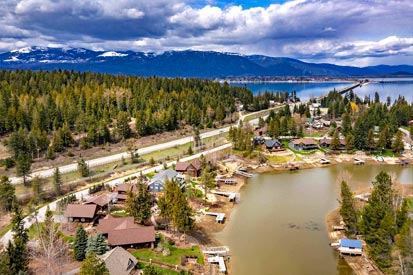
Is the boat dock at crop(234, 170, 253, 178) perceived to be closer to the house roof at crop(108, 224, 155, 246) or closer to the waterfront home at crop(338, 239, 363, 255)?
the waterfront home at crop(338, 239, 363, 255)

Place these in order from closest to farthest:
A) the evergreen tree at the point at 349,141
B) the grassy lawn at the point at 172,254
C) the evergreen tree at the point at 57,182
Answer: the grassy lawn at the point at 172,254 → the evergreen tree at the point at 57,182 → the evergreen tree at the point at 349,141

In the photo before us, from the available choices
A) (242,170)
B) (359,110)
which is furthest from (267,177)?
(359,110)

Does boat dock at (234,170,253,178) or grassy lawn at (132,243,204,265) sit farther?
boat dock at (234,170,253,178)

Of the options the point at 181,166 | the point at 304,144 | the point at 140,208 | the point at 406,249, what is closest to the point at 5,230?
the point at 140,208

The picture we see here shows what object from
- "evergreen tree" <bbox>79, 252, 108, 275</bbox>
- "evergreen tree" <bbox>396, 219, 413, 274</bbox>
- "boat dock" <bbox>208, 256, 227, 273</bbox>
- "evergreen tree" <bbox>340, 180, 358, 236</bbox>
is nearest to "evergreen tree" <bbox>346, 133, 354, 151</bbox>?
"evergreen tree" <bbox>340, 180, 358, 236</bbox>

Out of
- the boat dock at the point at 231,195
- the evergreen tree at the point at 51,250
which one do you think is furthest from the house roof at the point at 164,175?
the evergreen tree at the point at 51,250

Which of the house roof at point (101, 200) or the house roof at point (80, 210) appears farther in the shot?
the house roof at point (101, 200)

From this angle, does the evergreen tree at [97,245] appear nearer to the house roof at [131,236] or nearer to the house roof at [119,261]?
the house roof at [119,261]
